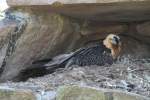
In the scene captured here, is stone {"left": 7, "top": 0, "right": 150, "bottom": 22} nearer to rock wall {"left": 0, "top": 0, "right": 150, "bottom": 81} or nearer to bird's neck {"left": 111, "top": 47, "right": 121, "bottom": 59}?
rock wall {"left": 0, "top": 0, "right": 150, "bottom": 81}

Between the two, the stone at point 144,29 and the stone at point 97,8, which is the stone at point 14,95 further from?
the stone at point 144,29

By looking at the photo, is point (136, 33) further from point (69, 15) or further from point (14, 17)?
point (14, 17)

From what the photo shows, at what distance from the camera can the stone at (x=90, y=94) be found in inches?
50.5

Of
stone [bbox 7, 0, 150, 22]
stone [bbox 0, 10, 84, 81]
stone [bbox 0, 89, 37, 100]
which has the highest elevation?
stone [bbox 7, 0, 150, 22]

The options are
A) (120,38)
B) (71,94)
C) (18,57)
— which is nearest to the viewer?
(71,94)

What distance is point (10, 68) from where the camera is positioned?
1687 millimetres

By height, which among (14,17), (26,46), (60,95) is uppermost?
(14,17)

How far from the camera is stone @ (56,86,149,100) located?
1282 mm

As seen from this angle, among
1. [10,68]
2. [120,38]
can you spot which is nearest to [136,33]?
[120,38]

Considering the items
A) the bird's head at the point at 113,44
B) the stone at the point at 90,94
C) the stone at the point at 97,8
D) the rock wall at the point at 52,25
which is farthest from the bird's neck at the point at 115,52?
the stone at the point at 90,94

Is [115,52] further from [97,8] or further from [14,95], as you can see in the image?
[14,95]

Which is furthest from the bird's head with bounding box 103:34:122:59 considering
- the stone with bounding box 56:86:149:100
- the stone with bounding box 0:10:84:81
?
the stone with bounding box 56:86:149:100

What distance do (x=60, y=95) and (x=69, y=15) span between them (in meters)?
0.53

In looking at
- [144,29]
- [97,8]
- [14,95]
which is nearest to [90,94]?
[14,95]
